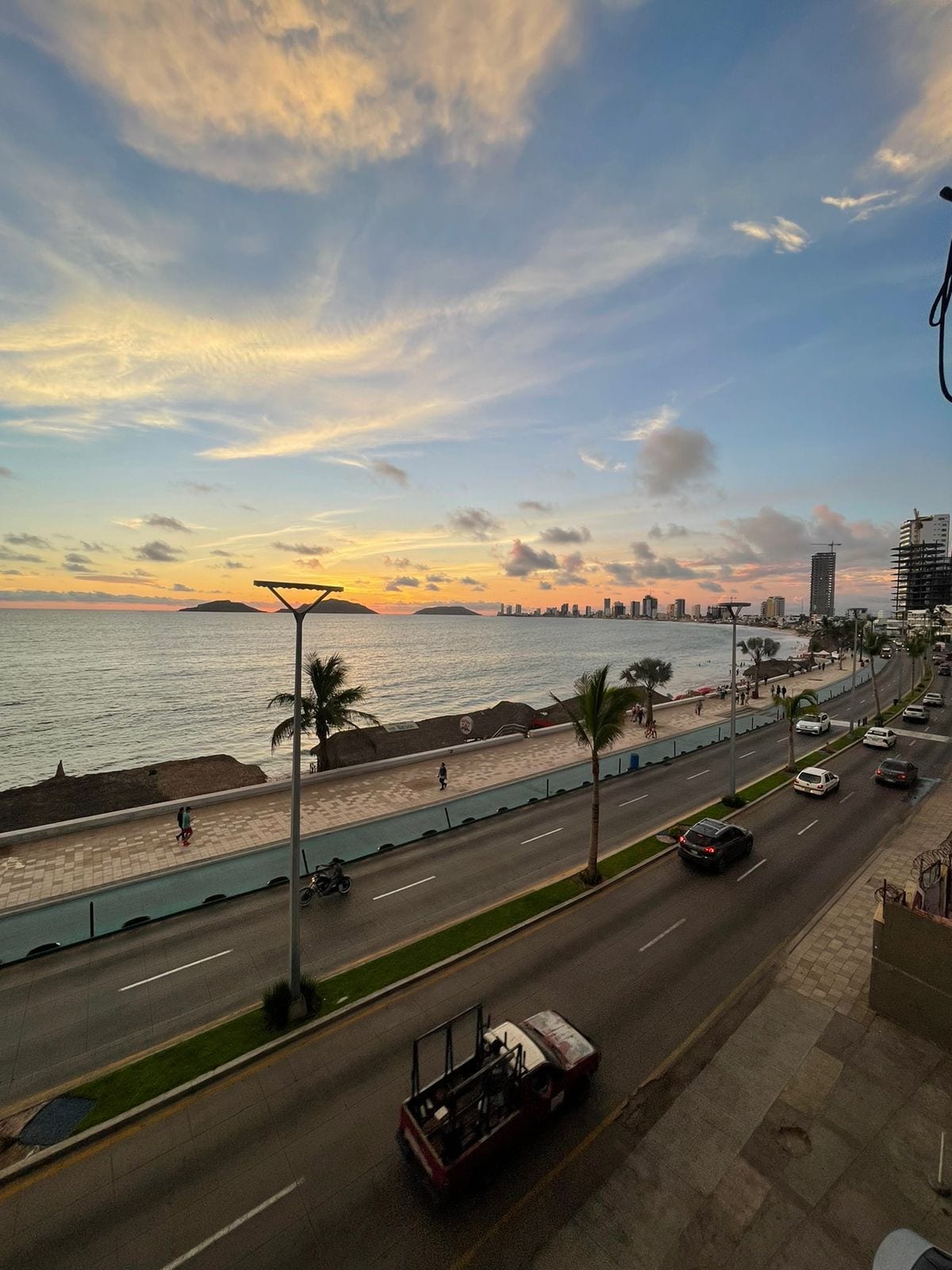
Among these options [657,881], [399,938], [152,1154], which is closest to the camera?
[152,1154]

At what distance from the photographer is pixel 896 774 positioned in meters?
28.1

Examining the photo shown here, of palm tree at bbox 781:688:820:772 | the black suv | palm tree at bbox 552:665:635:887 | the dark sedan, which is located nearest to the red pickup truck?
Answer: palm tree at bbox 552:665:635:887

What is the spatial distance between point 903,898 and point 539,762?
924 inches

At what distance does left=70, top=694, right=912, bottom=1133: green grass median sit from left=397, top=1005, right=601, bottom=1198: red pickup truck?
362 cm

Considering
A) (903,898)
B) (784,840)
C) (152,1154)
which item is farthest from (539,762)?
(152,1154)

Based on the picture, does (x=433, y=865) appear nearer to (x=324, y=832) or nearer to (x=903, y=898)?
(x=324, y=832)

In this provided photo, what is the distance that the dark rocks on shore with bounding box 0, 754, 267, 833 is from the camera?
32062mm

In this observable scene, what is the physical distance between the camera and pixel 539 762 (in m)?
34.9

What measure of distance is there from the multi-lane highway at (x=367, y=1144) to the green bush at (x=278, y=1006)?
30.9 inches

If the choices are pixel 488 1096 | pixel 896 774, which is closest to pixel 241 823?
pixel 488 1096

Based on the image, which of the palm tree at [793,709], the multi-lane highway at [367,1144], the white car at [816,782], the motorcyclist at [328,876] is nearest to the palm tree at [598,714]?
the multi-lane highway at [367,1144]

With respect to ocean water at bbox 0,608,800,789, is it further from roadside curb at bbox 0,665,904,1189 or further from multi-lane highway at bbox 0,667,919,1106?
roadside curb at bbox 0,665,904,1189

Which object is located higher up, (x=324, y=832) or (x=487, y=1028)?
(x=487, y=1028)

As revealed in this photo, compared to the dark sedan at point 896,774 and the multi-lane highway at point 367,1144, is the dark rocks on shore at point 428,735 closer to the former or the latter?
the multi-lane highway at point 367,1144
